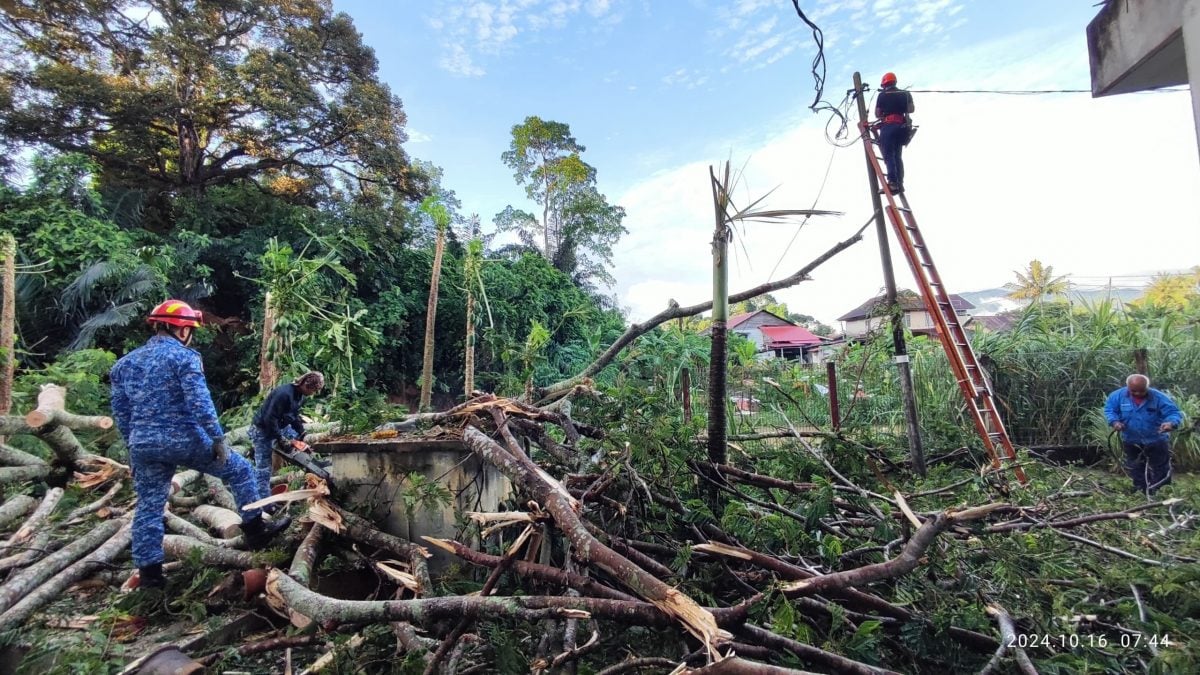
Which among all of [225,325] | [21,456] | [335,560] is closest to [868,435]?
[335,560]

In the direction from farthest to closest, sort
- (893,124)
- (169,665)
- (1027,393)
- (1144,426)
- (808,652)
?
1. (1027,393)
2. (1144,426)
3. (893,124)
4. (169,665)
5. (808,652)

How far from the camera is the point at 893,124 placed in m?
4.70

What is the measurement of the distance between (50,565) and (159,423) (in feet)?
3.34

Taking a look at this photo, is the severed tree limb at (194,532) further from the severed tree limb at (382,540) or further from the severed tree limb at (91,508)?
the severed tree limb at (91,508)

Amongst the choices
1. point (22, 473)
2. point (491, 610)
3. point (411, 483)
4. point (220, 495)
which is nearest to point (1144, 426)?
point (491, 610)

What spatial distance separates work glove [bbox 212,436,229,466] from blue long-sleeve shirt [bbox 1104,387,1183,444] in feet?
24.5

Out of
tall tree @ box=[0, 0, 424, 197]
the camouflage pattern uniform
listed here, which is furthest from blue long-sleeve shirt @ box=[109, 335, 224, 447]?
tall tree @ box=[0, 0, 424, 197]

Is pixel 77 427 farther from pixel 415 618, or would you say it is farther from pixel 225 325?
pixel 225 325

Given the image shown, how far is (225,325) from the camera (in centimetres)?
1148

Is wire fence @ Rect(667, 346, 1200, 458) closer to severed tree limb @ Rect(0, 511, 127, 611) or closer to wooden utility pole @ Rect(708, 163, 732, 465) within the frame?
wooden utility pole @ Rect(708, 163, 732, 465)

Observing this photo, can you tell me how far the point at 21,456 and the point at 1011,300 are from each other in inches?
1454

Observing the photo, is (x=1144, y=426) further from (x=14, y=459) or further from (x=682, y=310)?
(x=14, y=459)

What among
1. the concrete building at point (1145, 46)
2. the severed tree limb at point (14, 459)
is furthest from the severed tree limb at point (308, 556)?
the concrete building at point (1145, 46)

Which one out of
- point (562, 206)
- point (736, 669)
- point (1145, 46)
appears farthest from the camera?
point (562, 206)
